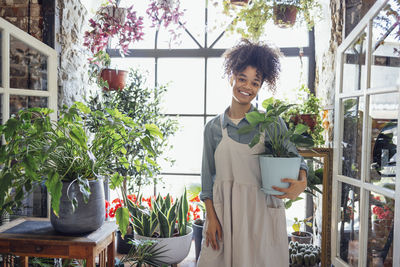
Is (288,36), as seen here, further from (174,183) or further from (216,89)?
(174,183)

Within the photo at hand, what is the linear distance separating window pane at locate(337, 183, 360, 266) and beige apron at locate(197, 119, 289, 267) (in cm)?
63

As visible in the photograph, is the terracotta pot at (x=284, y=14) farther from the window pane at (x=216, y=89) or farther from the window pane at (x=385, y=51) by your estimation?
the window pane at (x=216, y=89)

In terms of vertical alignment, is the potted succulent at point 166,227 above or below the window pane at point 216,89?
below

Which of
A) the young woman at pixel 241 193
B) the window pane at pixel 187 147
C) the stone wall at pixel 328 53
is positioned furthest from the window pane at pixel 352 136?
the window pane at pixel 187 147

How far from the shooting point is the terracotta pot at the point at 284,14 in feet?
8.27

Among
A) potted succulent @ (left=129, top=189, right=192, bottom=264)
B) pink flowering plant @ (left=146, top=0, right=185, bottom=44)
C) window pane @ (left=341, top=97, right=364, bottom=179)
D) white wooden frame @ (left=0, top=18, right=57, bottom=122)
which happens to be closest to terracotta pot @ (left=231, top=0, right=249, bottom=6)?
pink flowering plant @ (left=146, top=0, right=185, bottom=44)

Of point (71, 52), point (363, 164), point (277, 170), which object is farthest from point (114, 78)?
point (363, 164)

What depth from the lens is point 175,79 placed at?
3521mm

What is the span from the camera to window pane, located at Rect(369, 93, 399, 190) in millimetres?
1670

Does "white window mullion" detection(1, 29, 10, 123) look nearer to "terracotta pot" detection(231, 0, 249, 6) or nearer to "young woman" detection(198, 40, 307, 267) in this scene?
"young woman" detection(198, 40, 307, 267)

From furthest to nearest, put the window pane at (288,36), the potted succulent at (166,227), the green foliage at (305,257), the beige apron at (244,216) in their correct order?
the window pane at (288,36) < the potted succulent at (166,227) < the green foliage at (305,257) < the beige apron at (244,216)

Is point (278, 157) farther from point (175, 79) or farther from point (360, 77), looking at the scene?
point (175, 79)

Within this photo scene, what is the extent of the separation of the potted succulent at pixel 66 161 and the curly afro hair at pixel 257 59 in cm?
58

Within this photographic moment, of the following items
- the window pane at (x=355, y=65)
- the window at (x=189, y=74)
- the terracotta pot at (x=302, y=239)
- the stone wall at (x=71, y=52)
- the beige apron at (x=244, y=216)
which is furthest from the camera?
the window at (x=189, y=74)
